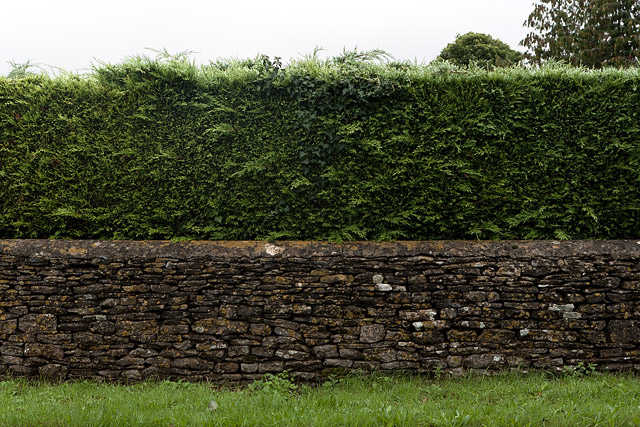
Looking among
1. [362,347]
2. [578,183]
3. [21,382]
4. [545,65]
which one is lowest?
[21,382]

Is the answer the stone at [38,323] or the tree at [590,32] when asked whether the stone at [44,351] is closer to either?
the stone at [38,323]

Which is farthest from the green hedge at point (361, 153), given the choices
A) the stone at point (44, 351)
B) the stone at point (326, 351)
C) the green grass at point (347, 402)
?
the green grass at point (347, 402)

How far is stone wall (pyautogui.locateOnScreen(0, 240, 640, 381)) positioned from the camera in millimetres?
5125

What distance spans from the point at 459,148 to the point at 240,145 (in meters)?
2.79

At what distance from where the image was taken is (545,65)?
5.61 metres

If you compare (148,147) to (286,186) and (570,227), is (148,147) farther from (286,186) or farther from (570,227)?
(570,227)

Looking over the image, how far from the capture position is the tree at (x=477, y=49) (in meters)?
21.0

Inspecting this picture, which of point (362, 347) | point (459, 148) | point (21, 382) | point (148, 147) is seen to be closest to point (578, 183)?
point (459, 148)

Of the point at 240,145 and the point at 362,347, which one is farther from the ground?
the point at 240,145

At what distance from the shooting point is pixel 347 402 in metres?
4.29

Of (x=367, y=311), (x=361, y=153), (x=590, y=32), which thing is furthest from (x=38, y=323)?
(x=590, y=32)

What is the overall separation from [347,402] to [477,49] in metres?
21.0

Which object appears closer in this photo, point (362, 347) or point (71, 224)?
point (362, 347)

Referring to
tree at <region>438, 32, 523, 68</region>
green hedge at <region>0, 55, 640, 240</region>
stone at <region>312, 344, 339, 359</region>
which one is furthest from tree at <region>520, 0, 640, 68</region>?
stone at <region>312, 344, 339, 359</region>
